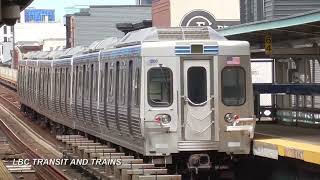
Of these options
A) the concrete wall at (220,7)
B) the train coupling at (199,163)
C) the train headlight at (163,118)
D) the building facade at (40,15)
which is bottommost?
the train coupling at (199,163)

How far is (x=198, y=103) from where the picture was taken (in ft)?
38.5

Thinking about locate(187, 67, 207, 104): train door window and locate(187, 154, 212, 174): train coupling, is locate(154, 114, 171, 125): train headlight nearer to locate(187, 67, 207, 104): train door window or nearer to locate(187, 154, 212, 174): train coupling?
locate(187, 67, 207, 104): train door window

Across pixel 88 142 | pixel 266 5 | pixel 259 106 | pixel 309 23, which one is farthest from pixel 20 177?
pixel 266 5

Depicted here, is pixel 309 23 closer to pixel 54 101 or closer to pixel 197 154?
pixel 197 154

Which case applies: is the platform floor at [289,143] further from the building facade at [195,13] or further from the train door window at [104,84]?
the building facade at [195,13]

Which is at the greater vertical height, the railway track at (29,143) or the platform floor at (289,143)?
the platform floor at (289,143)

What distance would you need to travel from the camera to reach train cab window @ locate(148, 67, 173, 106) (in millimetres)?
11727

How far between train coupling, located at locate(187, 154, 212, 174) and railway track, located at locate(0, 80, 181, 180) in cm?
75

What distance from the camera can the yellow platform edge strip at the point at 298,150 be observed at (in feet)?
30.5

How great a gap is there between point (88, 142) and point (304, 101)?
17.7ft

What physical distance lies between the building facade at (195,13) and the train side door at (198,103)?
85.7 feet

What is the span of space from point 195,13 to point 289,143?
31507mm

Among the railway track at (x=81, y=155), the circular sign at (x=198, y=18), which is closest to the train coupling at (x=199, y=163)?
the railway track at (x=81, y=155)

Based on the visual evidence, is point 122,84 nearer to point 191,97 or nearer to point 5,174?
point 191,97
